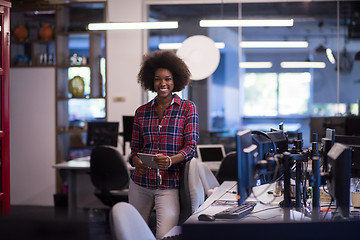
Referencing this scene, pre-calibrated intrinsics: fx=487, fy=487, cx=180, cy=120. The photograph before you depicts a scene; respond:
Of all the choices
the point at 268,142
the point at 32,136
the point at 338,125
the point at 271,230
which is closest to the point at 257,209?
the point at 268,142

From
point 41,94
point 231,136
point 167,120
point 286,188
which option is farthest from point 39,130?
point 286,188

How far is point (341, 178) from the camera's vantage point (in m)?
2.34

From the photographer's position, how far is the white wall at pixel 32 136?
290 inches

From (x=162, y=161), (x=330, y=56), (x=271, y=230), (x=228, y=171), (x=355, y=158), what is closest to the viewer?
(x=271, y=230)

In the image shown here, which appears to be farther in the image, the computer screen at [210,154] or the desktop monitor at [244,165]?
the computer screen at [210,154]

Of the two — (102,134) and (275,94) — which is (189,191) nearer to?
(102,134)

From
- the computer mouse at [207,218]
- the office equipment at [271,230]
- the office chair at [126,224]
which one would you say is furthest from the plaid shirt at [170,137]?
the office equipment at [271,230]

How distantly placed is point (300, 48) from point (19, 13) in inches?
173

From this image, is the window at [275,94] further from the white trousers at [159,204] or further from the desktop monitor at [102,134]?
the white trousers at [159,204]

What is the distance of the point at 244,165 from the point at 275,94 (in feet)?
18.1

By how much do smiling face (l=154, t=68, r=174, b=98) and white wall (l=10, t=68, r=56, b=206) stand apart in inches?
170

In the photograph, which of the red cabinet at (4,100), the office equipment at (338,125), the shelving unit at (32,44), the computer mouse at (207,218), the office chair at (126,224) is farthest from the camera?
the shelving unit at (32,44)

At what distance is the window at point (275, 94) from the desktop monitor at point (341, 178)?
17.1 feet

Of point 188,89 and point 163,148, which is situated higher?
point 188,89
